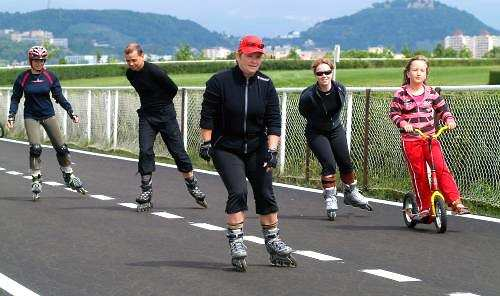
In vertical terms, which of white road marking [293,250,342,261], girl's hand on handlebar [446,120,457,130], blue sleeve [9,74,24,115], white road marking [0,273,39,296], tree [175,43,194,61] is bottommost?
tree [175,43,194,61]

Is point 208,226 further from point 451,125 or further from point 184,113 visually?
point 184,113

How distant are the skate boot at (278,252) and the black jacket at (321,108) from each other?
153 inches

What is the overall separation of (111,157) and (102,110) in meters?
3.95

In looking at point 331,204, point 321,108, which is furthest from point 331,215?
point 321,108

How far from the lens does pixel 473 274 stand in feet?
30.5

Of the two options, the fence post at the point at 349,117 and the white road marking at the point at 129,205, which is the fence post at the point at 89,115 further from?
the white road marking at the point at 129,205

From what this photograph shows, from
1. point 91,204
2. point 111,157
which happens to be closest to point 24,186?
point 91,204

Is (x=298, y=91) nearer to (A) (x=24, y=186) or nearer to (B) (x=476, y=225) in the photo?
(A) (x=24, y=186)

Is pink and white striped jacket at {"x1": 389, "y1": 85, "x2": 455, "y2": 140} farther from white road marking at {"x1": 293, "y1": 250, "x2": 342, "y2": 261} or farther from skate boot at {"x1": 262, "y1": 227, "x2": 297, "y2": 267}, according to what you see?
skate boot at {"x1": 262, "y1": 227, "x2": 297, "y2": 267}

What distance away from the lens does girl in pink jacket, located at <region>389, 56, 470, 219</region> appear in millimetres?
12094

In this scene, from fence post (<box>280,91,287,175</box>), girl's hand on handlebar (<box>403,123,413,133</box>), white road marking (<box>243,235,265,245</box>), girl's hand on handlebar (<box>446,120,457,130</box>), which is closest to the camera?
white road marking (<box>243,235,265,245</box>)

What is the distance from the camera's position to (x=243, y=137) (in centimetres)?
967

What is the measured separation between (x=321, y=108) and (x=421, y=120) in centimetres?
156

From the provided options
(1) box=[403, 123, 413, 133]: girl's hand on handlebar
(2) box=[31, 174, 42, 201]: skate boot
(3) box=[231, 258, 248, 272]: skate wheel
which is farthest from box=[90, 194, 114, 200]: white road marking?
(3) box=[231, 258, 248, 272]: skate wheel
